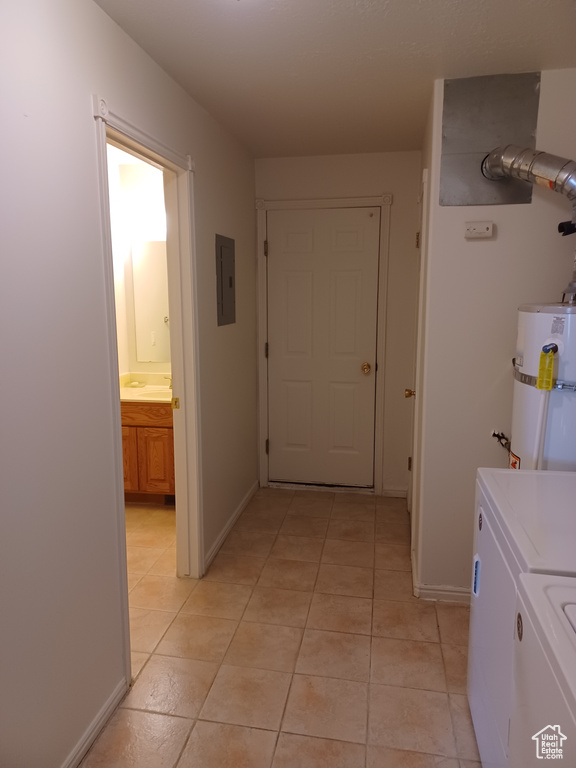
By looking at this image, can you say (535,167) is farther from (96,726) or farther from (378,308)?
(96,726)

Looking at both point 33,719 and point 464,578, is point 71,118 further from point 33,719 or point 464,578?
point 464,578

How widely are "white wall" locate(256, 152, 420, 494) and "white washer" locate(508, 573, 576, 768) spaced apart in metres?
2.71

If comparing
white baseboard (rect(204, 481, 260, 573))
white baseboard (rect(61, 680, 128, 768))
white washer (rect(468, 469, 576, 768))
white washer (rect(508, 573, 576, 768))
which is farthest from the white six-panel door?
white washer (rect(508, 573, 576, 768))

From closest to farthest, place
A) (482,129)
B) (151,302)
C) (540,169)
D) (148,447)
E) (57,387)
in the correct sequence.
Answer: (57,387) → (540,169) → (482,129) → (148,447) → (151,302)

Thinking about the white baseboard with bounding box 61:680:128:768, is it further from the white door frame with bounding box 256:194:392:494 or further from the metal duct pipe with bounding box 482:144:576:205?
the metal duct pipe with bounding box 482:144:576:205

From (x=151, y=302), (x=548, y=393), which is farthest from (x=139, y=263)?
(x=548, y=393)

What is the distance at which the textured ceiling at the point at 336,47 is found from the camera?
5.74 feet

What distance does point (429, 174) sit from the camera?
257cm

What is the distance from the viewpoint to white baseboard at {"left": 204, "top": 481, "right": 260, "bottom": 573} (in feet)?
9.81

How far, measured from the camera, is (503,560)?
1.41 meters

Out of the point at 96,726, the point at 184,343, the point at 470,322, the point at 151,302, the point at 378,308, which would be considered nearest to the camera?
the point at 96,726

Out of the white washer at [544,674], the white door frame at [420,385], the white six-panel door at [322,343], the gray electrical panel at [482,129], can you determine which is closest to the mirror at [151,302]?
the white six-panel door at [322,343]

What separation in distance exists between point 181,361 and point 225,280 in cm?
71

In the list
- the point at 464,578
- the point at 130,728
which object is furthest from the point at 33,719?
the point at 464,578
